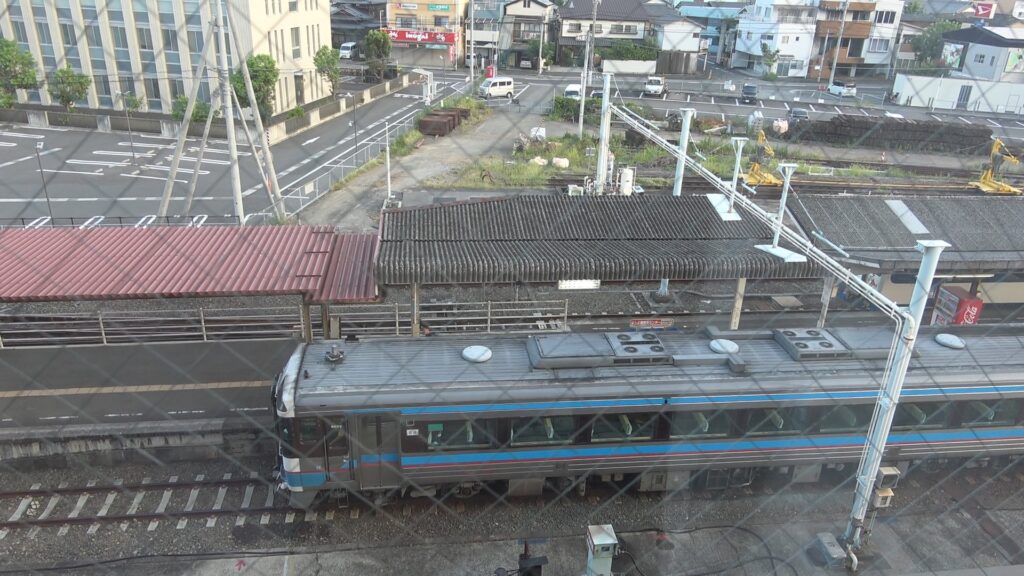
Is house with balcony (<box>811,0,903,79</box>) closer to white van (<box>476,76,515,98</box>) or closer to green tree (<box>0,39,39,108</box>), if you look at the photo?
white van (<box>476,76,515,98</box>)

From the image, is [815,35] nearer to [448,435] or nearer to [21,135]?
[448,435]

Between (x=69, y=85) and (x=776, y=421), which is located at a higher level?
(x=69, y=85)

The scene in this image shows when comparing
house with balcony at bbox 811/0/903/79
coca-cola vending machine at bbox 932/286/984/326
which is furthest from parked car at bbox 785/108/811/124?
coca-cola vending machine at bbox 932/286/984/326

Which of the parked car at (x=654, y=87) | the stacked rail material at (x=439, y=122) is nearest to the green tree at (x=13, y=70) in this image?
the stacked rail material at (x=439, y=122)

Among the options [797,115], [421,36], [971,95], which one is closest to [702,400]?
[797,115]

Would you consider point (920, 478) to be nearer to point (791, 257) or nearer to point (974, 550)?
point (974, 550)

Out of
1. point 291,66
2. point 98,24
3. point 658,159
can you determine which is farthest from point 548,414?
point 291,66
